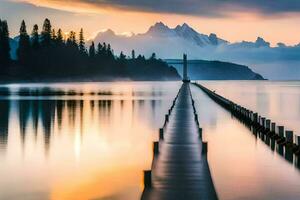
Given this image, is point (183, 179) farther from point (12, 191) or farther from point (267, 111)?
point (267, 111)

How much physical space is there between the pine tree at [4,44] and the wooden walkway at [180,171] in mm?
144980

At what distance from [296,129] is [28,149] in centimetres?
3861

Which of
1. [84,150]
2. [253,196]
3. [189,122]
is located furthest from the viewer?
[189,122]

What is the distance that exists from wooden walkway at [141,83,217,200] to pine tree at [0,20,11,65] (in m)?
145

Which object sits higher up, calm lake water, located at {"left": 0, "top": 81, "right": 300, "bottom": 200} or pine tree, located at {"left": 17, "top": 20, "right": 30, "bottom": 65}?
pine tree, located at {"left": 17, "top": 20, "right": 30, "bottom": 65}

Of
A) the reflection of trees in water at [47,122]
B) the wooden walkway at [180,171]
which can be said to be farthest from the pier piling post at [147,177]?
the reflection of trees in water at [47,122]

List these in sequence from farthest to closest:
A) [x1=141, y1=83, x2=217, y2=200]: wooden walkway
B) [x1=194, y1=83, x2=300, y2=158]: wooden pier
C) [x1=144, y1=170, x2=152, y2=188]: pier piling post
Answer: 1. [x1=194, y1=83, x2=300, y2=158]: wooden pier
2. [x1=144, y1=170, x2=152, y2=188]: pier piling post
3. [x1=141, y1=83, x2=217, y2=200]: wooden walkway

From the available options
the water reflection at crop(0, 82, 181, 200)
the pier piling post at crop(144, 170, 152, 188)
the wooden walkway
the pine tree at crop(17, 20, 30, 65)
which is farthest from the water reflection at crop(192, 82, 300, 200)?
the pine tree at crop(17, 20, 30, 65)

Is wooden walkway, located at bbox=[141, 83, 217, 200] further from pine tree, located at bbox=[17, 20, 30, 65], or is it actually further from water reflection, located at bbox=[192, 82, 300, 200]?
pine tree, located at bbox=[17, 20, 30, 65]

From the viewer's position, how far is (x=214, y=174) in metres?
26.2

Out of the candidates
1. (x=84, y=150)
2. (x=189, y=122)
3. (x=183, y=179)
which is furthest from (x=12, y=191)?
(x=189, y=122)

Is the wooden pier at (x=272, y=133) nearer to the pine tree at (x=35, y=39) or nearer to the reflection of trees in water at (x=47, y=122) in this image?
the reflection of trees in water at (x=47, y=122)

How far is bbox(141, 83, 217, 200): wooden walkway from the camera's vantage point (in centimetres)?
1777

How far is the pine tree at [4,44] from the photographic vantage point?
561 ft
